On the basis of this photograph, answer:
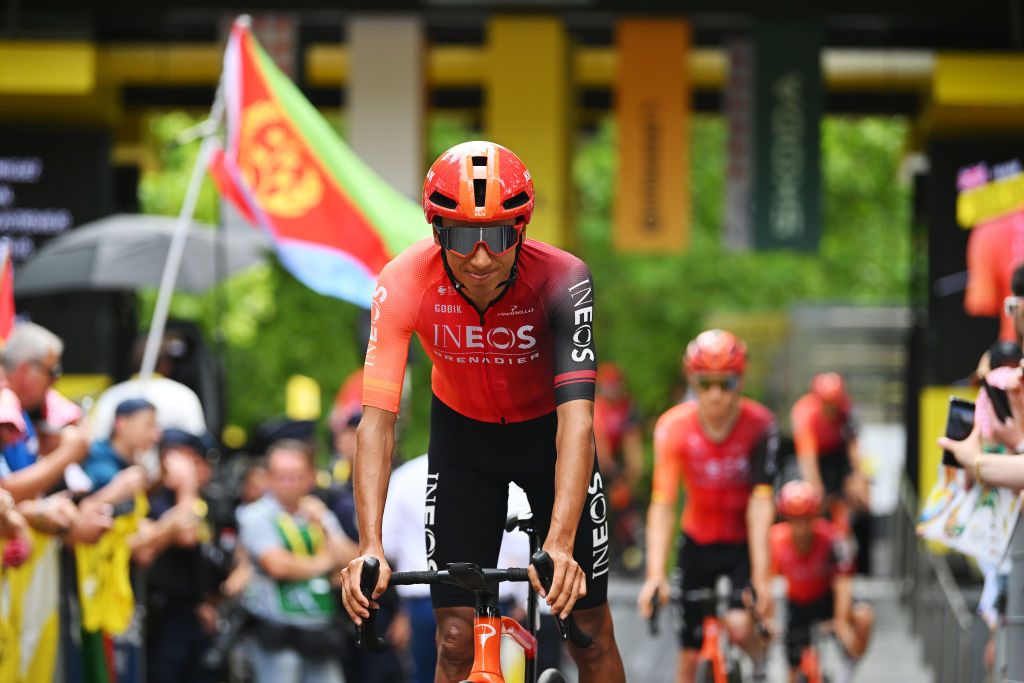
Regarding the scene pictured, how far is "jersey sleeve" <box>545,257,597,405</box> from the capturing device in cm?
571

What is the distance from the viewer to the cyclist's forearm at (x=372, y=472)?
5.61 metres

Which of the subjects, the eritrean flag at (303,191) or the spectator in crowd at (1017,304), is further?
the eritrean flag at (303,191)

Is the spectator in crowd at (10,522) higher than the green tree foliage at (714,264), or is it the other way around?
the green tree foliage at (714,264)

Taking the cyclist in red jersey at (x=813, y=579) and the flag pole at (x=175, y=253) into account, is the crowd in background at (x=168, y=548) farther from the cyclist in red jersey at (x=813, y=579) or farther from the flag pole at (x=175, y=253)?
the cyclist in red jersey at (x=813, y=579)

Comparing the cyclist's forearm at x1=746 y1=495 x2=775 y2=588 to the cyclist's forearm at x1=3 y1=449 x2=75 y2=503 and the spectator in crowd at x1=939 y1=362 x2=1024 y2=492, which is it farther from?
the cyclist's forearm at x1=3 y1=449 x2=75 y2=503

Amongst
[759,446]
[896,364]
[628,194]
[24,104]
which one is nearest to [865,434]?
[896,364]

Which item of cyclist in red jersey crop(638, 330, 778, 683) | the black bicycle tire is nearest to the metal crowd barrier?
cyclist in red jersey crop(638, 330, 778, 683)

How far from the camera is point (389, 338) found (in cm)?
588

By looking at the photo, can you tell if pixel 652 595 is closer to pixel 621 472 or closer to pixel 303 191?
pixel 303 191

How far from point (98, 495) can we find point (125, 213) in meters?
11.5

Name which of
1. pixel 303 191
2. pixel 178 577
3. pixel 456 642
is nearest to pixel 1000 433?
pixel 456 642

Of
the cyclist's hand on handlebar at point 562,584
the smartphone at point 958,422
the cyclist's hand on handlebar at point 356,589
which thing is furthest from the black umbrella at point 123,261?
the cyclist's hand on handlebar at point 562,584

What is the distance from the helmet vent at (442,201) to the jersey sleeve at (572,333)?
1.64ft

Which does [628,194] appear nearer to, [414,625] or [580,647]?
[414,625]
